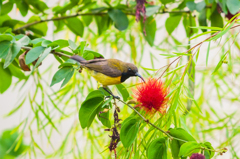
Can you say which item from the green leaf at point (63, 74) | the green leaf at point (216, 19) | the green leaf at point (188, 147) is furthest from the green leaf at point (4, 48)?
the green leaf at point (216, 19)

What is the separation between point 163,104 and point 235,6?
281 mm

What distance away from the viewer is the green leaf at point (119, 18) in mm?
668

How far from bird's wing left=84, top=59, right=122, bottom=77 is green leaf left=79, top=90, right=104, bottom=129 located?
10 centimetres

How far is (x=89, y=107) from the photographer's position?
1.43ft

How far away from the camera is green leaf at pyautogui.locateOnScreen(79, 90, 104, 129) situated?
1.40 feet

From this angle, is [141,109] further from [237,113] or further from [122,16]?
[237,113]

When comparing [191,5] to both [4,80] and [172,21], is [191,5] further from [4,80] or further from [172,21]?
[4,80]

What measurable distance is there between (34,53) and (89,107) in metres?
0.13

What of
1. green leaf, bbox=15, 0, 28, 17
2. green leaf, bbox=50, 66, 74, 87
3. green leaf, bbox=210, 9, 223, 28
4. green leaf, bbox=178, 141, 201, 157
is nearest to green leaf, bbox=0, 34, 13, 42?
green leaf, bbox=50, 66, 74, 87

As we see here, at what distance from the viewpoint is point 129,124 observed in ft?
1.35

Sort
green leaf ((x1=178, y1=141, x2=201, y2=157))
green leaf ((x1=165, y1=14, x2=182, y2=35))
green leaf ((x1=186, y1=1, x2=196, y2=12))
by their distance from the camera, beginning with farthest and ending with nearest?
1. green leaf ((x1=165, y1=14, x2=182, y2=35))
2. green leaf ((x1=186, y1=1, x2=196, y2=12))
3. green leaf ((x1=178, y1=141, x2=201, y2=157))

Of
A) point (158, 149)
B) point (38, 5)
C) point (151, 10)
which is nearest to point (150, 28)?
point (151, 10)

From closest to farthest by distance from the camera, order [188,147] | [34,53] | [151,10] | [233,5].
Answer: [188,147] < [34,53] < [233,5] < [151,10]

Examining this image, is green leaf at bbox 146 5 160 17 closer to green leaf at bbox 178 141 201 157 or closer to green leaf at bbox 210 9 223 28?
green leaf at bbox 210 9 223 28
